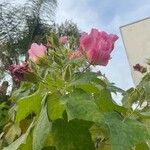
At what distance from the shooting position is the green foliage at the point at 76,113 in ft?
2.84

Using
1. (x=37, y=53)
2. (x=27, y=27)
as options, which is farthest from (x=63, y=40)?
(x=27, y=27)

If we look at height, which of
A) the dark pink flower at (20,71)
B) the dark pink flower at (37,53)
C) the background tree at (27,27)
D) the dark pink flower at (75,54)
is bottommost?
the dark pink flower at (20,71)

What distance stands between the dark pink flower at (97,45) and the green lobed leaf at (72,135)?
15 cm

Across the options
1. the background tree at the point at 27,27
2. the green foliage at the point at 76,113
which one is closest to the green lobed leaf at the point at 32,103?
the green foliage at the point at 76,113

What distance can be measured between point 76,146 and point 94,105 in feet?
0.28

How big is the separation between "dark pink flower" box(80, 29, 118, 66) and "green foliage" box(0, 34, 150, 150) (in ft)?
0.08

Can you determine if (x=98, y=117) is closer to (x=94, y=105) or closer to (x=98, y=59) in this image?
(x=94, y=105)

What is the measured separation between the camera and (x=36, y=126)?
936mm

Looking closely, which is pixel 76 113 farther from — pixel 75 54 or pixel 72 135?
pixel 75 54

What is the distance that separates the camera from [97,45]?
1016mm

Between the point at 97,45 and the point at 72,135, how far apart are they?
190 millimetres

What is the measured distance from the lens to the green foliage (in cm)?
87

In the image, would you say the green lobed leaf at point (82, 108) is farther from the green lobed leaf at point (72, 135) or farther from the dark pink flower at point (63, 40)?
the dark pink flower at point (63, 40)

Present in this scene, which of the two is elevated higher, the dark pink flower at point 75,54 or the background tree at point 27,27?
the background tree at point 27,27
